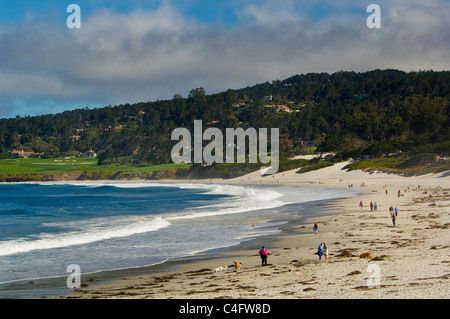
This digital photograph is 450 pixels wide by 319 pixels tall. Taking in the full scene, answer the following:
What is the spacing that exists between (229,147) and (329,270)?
4739 inches

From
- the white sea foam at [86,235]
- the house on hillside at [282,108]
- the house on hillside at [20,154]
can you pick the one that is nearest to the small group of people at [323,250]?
the white sea foam at [86,235]

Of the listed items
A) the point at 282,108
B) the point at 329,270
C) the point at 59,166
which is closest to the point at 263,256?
the point at 329,270

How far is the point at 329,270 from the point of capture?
1434 centimetres

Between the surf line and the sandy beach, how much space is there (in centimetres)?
7672

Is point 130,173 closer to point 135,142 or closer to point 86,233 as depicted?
point 135,142

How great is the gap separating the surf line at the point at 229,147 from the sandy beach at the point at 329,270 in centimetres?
7672

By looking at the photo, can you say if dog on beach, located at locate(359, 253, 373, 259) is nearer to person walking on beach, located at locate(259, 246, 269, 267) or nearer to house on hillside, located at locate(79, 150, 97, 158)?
person walking on beach, located at locate(259, 246, 269, 267)

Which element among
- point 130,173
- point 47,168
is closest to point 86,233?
point 130,173

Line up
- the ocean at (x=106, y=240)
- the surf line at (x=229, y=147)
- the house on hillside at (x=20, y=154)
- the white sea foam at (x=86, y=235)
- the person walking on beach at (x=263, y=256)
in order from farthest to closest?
the house on hillside at (x=20, y=154) < the surf line at (x=229, y=147) < the white sea foam at (x=86, y=235) < the ocean at (x=106, y=240) < the person walking on beach at (x=263, y=256)

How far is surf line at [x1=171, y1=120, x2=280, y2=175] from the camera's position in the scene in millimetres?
116719

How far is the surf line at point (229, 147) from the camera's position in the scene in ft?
383

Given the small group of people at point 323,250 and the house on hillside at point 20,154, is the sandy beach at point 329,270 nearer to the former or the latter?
the small group of people at point 323,250
